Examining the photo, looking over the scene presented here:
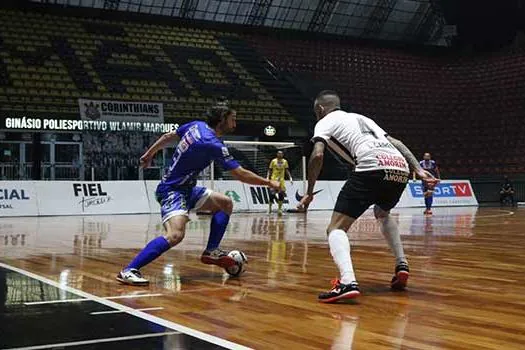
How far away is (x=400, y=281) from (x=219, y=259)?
1.67m

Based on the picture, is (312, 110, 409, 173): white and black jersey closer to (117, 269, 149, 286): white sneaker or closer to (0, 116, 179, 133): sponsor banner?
(117, 269, 149, 286): white sneaker

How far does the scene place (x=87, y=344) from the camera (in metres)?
3.61

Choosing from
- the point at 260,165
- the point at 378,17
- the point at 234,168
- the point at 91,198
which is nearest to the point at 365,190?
the point at 234,168

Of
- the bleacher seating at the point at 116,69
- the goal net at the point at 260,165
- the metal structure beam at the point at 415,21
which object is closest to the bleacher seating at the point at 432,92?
the bleacher seating at the point at 116,69

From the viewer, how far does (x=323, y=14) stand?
40.9m

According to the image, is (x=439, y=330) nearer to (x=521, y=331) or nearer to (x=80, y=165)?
(x=521, y=331)

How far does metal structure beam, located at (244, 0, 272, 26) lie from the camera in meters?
38.5

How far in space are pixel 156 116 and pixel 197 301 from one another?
22359mm

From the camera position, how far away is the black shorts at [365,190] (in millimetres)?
5238

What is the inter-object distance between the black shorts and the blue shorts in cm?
Answer: 148

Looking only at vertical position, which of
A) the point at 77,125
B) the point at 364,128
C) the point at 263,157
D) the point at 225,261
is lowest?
the point at 225,261

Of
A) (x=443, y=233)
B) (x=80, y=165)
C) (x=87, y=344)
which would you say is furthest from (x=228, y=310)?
(x=80, y=165)

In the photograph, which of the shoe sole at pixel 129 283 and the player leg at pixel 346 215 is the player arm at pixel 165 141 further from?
the player leg at pixel 346 215

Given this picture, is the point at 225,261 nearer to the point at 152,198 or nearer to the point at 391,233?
the point at 391,233
